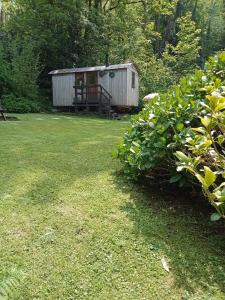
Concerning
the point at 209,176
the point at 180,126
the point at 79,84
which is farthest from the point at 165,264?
the point at 79,84

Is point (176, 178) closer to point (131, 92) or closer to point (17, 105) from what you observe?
point (17, 105)

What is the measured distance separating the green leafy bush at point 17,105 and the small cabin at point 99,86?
8.67 ft

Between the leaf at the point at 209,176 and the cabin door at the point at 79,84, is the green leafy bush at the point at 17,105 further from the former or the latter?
the leaf at the point at 209,176

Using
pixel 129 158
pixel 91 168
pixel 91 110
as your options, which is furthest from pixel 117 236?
pixel 91 110

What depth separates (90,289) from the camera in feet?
5.53

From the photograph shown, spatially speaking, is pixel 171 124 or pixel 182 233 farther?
pixel 171 124

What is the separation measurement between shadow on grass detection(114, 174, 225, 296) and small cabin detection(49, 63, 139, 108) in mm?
12718

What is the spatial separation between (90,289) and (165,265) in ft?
1.60

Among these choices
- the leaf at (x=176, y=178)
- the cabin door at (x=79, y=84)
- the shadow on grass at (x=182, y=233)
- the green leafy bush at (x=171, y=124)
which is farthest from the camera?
the cabin door at (x=79, y=84)

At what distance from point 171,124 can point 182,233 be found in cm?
90

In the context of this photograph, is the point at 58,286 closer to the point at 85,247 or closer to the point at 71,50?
the point at 85,247

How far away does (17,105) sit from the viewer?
1339cm

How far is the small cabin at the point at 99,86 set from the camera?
15.3 meters

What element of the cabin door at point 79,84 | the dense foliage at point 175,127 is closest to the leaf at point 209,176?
the dense foliage at point 175,127
